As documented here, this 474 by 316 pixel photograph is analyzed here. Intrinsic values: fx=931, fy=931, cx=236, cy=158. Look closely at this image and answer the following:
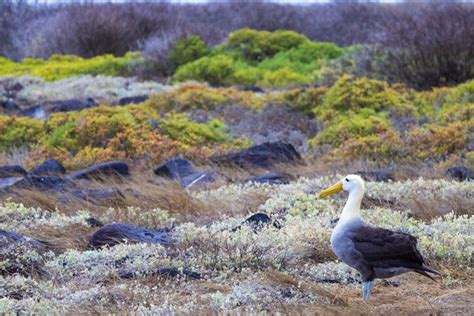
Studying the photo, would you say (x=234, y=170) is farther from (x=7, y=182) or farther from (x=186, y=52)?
(x=186, y=52)

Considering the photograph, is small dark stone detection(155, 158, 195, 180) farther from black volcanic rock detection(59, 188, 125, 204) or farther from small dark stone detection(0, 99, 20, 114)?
small dark stone detection(0, 99, 20, 114)

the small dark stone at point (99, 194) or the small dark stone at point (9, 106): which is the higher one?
the small dark stone at point (99, 194)

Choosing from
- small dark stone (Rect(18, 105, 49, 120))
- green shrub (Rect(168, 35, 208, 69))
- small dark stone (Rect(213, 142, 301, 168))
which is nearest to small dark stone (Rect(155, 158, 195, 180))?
small dark stone (Rect(213, 142, 301, 168))

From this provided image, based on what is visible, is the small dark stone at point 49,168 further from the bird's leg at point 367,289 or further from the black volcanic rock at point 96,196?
the bird's leg at point 367,289

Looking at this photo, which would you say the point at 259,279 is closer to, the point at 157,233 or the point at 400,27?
the point at 157,233

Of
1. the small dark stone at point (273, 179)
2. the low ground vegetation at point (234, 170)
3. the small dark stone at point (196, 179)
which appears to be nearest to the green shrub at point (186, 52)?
the low ground vegetation at point (234, 170)

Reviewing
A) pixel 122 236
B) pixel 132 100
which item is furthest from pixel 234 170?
pixel 132 100

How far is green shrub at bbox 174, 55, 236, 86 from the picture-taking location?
2342 centimetres

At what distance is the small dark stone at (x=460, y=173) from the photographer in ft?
33.2

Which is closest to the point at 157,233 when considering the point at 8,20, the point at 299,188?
Answer: the point at 299,188

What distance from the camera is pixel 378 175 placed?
34.1 feet

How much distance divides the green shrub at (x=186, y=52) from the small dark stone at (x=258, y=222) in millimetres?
18023

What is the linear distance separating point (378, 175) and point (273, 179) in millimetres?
1181

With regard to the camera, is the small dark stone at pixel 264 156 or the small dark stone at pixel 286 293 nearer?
the small dark stone at pixel 286 293
